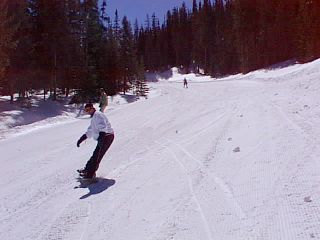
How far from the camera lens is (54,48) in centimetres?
3444

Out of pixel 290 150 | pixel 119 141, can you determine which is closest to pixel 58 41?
pixel 119 141

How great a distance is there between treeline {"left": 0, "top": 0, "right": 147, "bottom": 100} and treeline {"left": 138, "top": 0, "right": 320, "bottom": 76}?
78.1ft

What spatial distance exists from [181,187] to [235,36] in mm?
66826

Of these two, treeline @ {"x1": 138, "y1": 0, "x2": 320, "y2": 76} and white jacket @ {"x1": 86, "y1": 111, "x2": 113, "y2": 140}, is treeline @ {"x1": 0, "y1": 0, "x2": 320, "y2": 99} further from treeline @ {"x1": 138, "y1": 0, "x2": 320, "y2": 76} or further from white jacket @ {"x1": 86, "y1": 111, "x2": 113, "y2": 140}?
white jacket @ {"x1": 86, "y1": 111, "x2": 113, "y2": 140}

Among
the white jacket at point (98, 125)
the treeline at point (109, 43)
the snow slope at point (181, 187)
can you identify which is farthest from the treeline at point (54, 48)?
the white jacket at point (98, 125)

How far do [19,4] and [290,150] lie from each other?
2819 centimetres

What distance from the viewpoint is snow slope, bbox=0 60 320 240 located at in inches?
225

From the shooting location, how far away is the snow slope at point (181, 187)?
5.71 meters

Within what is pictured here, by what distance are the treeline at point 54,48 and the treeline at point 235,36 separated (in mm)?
23804

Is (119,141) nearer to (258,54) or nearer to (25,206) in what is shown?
(25,206)

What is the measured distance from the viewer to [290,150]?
29.5 ft

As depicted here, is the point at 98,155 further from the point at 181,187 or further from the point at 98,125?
the point at 181,187

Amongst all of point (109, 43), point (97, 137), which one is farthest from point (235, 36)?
point (97, 137)

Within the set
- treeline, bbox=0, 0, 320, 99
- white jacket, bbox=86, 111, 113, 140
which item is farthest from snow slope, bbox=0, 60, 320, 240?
treeline, bbox=0, 0, 320, 99
